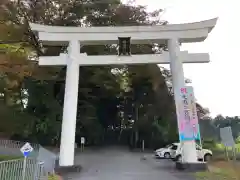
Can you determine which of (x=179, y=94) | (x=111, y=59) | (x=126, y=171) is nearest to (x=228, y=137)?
(x=179, y=94)

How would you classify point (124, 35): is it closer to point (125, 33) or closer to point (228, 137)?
point (125, 33)

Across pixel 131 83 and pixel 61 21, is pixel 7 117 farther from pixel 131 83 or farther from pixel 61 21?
pixel 131 83

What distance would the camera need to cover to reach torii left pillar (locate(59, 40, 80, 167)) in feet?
37.4

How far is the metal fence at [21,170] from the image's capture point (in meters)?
6.64

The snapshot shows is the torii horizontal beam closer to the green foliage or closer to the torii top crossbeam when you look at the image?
the torii top crossbeam

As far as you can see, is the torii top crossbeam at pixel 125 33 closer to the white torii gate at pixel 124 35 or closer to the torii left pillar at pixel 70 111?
the white torii gate at pixel 124 35

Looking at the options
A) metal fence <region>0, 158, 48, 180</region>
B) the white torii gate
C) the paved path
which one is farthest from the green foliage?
metal fence <region>0, 158, 48, 180</region>

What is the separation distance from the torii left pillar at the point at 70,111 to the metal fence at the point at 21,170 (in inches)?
107

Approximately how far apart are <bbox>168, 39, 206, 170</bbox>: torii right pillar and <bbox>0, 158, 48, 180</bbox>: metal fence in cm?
614

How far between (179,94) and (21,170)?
7.63 metres

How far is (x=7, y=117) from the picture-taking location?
786 inches

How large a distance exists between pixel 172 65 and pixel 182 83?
1071 mm

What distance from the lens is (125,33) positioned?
12945mm

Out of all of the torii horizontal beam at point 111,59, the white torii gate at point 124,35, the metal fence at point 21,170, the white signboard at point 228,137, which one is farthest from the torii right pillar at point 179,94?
the metal fence at point 21,170
